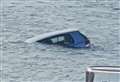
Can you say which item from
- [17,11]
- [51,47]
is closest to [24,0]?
[17,11]

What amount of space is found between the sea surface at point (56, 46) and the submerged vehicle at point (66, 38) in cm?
4

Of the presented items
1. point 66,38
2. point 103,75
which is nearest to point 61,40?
point 66,38

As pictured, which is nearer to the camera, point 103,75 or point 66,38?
point 103,75

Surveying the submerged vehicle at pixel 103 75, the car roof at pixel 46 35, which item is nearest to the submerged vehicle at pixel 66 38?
the car roof at pixel 46 35

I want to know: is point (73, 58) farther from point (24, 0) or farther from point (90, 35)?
point (24, 0)

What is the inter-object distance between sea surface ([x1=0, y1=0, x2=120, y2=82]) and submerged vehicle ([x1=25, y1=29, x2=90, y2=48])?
36 millimetres

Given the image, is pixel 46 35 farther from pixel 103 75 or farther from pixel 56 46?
pixel 103 75

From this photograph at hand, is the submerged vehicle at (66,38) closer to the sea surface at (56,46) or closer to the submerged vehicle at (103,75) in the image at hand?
the sea surface at (56,46)

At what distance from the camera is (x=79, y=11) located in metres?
4.16

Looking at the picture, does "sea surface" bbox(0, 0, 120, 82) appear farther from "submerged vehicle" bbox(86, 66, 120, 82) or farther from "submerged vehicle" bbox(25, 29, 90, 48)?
"submerged vehicle" bbox(86, 66, 120, 82)

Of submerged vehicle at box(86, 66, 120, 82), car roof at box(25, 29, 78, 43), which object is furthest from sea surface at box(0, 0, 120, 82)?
submerged vehicle at box(86, 66, 120, 82)

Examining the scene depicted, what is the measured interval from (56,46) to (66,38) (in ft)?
0.38

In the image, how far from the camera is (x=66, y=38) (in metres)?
4.17

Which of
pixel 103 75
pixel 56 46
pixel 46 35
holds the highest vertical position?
pixel 103 75
